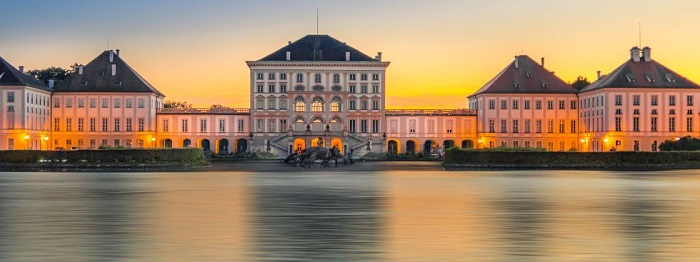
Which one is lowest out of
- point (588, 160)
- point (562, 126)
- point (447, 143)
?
point (588, 160)

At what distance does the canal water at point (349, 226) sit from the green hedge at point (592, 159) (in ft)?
117

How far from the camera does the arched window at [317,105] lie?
411 feet

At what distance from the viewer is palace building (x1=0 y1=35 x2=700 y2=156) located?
11962 cm

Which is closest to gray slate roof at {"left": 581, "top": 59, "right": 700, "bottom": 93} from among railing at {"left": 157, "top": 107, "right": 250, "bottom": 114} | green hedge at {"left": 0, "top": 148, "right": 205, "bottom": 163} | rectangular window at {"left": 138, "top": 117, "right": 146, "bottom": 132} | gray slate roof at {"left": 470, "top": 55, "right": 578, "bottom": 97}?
gray slate roof at {"left": 470, "top": 55, "right": 578, "bottom": 97}

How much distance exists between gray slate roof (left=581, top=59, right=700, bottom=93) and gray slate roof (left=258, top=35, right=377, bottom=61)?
28.3 metres

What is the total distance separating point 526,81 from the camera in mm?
122188

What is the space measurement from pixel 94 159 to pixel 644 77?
215 ft

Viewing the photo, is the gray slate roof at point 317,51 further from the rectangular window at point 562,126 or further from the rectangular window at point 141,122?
the rectangular window at point 562,126

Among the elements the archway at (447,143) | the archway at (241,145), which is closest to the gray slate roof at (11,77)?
the archway at (241,145)

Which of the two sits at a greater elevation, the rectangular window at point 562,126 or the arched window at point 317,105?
the arched window at point 317,105

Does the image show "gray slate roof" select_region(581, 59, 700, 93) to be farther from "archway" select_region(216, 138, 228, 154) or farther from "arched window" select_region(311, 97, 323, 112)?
"archway" select_region(216, 138, 228, 154)

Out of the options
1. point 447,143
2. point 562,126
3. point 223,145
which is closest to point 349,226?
point 562,126

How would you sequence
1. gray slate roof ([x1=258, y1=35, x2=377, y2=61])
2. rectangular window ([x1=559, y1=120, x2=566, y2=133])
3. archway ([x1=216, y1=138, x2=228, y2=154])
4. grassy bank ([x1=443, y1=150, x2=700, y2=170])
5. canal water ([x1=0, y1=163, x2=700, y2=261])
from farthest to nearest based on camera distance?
archway ([x1=216, y1=138, x2=228, y2=154]), gray slate roof ([x1=258, y1=35, x2=377, y2=61]), rectangular window ([x1=559, y1=120, x2=566, y2=133]), grassy bank ([x1=443, y1=150, x2=700, y2=170]), canal water ([x1=0, y1=163, x2=700, y2=261])

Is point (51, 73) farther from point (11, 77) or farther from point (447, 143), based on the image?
point (447, 143)
